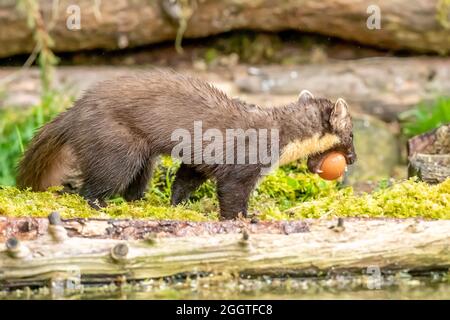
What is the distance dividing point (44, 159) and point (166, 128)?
1173 millimetres

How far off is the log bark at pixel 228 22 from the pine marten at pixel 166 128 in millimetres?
3863

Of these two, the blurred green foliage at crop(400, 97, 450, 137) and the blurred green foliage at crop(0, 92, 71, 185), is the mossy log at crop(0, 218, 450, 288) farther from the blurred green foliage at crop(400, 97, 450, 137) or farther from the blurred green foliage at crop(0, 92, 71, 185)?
the blurred green foliage at crop(400, 97, 450, 137)

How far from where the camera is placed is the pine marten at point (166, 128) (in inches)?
319

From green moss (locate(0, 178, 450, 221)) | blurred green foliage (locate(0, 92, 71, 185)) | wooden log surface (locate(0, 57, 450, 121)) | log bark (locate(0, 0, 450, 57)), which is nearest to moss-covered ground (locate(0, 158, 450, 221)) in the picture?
green moss (locate(0, 178, 450, 221))

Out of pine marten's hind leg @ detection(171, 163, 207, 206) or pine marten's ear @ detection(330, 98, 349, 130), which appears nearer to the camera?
pine marten's ear @ detection(330, 98, 349, 130)

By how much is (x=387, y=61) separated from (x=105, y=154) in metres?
6.11

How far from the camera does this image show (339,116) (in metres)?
8.33

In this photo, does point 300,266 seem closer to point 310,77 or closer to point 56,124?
point 56,124

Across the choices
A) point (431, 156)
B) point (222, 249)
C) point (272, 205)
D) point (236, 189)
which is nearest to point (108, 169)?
point (236, 189)

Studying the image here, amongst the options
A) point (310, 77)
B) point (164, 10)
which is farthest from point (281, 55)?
point (164, 10)

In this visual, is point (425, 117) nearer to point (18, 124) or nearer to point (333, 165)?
point (333, 165)

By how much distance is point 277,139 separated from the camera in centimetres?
819

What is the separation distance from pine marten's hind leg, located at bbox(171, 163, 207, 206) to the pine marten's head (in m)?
0.93

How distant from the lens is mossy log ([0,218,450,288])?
652 cm
